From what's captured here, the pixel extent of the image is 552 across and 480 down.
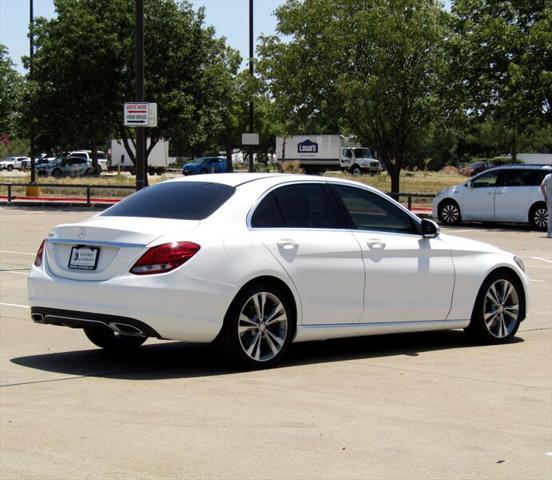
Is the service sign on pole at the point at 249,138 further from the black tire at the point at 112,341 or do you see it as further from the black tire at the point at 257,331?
the black tire at the point at 257,331

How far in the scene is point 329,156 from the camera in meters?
82.2

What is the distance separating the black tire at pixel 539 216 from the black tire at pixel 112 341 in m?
20.4

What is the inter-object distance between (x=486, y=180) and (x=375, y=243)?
69.0 feet

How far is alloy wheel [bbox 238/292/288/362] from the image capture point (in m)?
8.70

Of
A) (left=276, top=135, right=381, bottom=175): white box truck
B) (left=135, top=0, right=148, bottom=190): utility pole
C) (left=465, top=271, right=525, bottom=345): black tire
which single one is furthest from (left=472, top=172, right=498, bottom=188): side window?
(left=276, top=135, right=381, bottom=175): white box truck

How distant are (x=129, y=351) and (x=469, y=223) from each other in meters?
23.1

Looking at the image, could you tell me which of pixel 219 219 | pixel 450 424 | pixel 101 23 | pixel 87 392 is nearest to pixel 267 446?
pixel 450 424

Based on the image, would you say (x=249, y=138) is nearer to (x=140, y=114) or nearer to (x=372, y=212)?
(x=140, y=114)

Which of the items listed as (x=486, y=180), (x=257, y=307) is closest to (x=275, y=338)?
(x=257, y=307)

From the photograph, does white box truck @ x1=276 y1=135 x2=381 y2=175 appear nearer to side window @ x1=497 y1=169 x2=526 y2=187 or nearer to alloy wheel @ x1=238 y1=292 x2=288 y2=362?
side window @ x1=497 y1=169 x2=526 y2=187

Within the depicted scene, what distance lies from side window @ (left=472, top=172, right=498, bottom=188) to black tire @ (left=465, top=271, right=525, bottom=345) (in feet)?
63.5

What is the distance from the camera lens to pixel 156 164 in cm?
8462

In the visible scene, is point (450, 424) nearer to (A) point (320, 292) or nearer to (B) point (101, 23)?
(A) point (320, 292)

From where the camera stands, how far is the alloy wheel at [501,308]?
1041 cm
